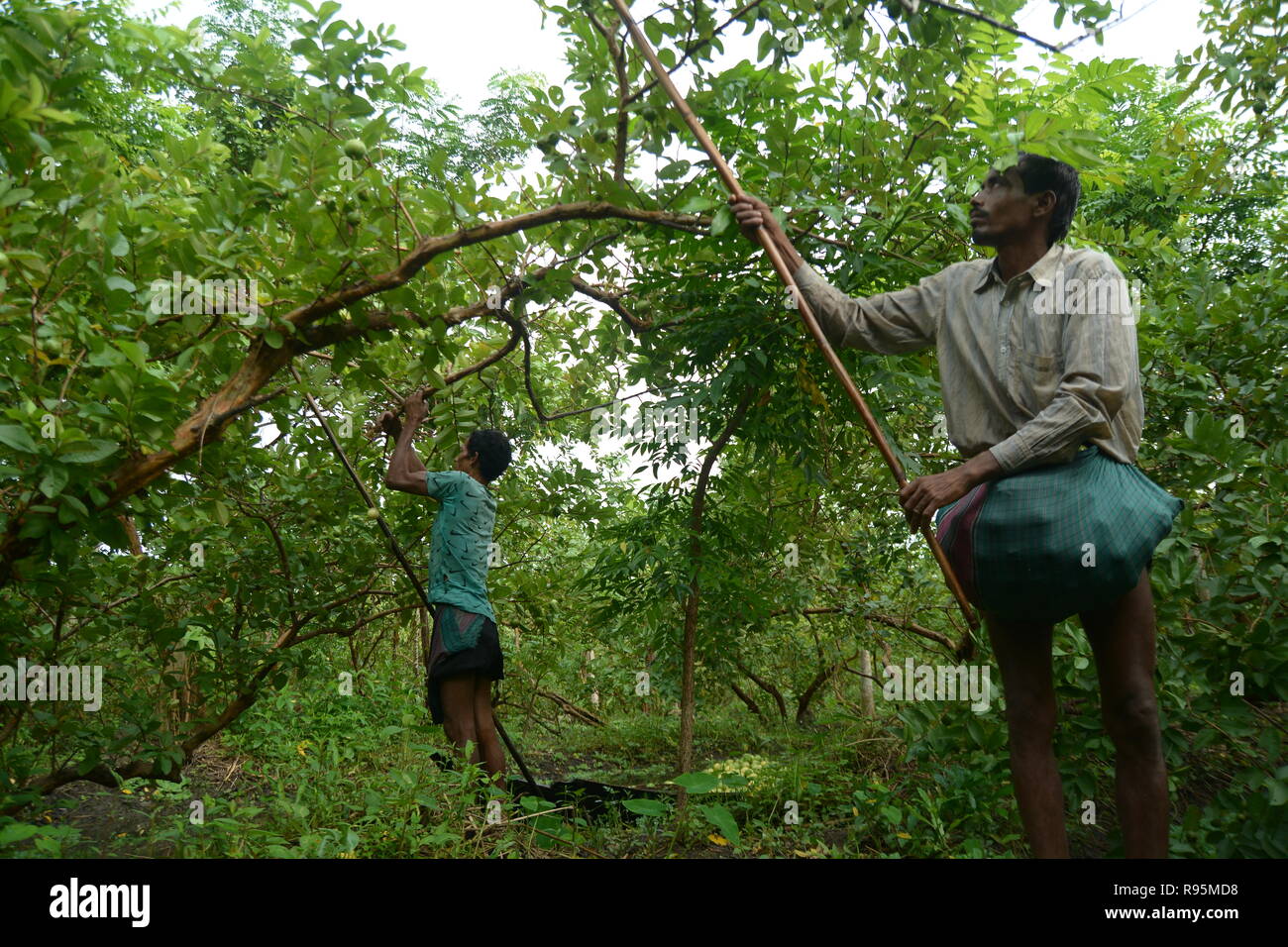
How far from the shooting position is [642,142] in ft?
8.77

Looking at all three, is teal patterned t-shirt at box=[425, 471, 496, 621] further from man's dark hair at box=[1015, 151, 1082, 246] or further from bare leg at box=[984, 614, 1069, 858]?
man's dark hair at box=[1015, 151, 1082, 246]

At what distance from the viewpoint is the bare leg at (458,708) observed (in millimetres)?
3662

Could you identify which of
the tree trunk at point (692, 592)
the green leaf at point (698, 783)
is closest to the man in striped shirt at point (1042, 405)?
the green leaf at point (698, 783)

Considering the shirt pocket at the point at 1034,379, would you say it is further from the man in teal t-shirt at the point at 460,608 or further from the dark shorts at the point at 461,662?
the dark shorts at the point at 461,662

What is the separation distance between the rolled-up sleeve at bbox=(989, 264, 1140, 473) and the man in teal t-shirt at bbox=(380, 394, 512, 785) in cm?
231

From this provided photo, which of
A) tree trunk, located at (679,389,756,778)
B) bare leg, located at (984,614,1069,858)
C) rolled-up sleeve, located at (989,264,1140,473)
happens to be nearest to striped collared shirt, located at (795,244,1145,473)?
rolled-up sleeve, located at (989,264,1140,473)

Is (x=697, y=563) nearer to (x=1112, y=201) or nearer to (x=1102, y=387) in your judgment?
(x=1102, y=387)

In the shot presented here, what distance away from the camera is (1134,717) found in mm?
1909

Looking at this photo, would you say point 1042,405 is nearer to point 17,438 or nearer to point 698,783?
point 698,783

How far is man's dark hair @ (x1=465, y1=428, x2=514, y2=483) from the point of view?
3.91 metres

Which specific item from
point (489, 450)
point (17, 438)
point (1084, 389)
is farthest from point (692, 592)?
point (17, 438)

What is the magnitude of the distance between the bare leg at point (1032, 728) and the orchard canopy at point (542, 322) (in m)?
0.61

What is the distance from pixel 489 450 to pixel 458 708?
1.11 m
